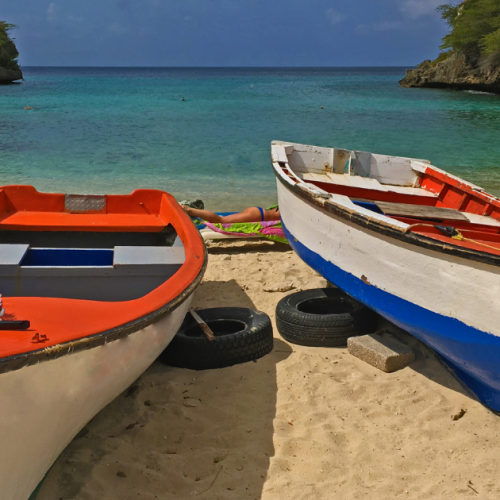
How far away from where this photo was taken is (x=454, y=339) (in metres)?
3.51

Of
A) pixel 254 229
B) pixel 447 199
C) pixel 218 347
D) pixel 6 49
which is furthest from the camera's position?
pixel 6 49

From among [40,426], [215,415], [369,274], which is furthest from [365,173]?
[40,426]

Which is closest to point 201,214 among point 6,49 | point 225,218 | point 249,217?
point 225,218

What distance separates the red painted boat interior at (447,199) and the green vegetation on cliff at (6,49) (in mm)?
64311

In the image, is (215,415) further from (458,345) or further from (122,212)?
(122,212)

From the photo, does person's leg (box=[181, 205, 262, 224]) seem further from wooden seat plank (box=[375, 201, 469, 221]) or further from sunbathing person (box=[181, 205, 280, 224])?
wooden seat plank (box=[375, 201, 469, 221])

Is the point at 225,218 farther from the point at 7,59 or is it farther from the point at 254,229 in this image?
the point at 7,59

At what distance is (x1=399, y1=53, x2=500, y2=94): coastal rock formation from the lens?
49375 mm

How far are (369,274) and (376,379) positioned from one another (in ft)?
2.69

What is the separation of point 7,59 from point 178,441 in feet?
234

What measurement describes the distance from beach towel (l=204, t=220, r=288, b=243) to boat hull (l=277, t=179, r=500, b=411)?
246 centimetres

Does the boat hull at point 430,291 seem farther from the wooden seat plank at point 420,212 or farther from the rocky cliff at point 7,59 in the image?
the rocky cliff at point 7,59

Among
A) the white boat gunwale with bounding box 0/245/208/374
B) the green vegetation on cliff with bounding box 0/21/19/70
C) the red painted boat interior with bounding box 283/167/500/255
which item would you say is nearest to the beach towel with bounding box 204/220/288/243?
the red painted boat interior with bounding box 283/167/500/255

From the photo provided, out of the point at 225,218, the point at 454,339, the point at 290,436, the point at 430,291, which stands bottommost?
the point at 290,436
